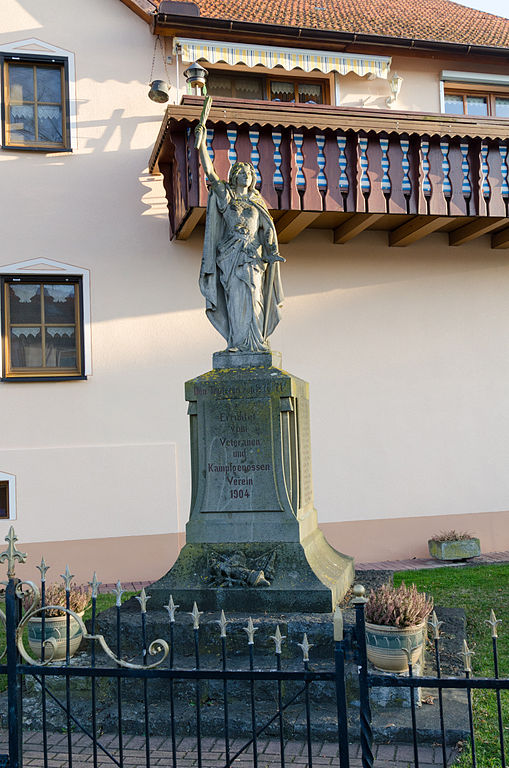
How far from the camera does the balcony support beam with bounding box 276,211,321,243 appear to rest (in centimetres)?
989

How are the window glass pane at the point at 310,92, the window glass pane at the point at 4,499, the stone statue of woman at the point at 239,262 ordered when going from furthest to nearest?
the window glass pane at the point at 310,92
the window glass pane at the point at 4,499
the stone statue of woman at the point at 239,262

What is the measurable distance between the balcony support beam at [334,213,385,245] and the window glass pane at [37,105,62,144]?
4.10 meters

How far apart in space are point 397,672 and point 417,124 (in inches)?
292

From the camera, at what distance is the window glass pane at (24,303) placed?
10.1 metres

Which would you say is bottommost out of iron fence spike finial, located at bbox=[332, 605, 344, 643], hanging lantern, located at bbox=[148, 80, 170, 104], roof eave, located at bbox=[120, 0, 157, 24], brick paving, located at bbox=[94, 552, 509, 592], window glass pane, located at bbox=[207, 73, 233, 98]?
brick paving, located at bbox=[94, 552, 509, 592]

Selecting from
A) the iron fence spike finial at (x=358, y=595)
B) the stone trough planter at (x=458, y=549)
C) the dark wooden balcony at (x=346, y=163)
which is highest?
the dark wooden balcony at (x=346, y=163)

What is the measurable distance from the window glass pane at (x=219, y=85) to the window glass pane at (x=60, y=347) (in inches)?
164

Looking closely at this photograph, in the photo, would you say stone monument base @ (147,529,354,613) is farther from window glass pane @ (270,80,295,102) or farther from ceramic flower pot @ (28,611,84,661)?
window glass pane @ (270,80,295,102)

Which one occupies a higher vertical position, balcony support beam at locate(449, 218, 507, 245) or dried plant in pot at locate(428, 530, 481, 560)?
balcony support beam at locate(449, 218, 507, 245)

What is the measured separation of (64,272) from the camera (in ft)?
33.3

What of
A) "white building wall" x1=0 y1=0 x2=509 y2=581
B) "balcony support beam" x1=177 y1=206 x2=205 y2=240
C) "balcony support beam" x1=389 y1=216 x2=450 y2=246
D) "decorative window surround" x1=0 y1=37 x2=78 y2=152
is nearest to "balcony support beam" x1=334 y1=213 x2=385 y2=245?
"white building wall" x1=0 y1=0 x2=509 y2=581

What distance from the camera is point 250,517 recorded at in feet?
19.7

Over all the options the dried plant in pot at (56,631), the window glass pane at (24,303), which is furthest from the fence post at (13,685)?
the window glass pane at (24,303)

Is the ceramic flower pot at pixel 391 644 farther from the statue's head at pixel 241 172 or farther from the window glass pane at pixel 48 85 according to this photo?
the window glass pane at pixel 48 85
